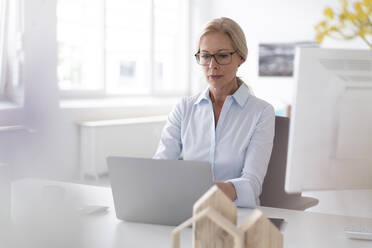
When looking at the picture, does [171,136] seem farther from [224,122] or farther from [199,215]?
[199,215]

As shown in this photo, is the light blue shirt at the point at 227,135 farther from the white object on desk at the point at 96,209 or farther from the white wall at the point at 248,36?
the white wall at the point at 248,36

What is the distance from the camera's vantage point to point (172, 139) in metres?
2.07

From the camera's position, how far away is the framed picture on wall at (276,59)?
6070 mm

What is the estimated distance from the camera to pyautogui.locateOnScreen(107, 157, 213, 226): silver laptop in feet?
4.19

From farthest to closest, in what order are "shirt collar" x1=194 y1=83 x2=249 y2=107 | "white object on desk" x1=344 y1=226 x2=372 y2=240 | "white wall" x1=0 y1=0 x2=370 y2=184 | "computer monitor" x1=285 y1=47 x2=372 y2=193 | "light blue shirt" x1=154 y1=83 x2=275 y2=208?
1. "white wall" x1=0 y1=0 x2=370 y2=184
2. "shirt collar" x1=194 y1=83 x2=249 y2=107
3. "light blue shirt" x1=154 y1=83 x2=275 y2=208
4. "white object on desk" x1=344 y1=226 x2=372 y2=240
5. "computer monitor" x1=285 y1=47 x2=372 y2=193

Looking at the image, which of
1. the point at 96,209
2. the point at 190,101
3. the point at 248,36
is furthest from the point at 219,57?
the point at 248,36

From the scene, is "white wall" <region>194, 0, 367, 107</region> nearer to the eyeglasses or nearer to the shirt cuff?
the eyeglasses

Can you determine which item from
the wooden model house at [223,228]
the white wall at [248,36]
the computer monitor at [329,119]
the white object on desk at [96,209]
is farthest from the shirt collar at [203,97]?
the white wall at [248,36]

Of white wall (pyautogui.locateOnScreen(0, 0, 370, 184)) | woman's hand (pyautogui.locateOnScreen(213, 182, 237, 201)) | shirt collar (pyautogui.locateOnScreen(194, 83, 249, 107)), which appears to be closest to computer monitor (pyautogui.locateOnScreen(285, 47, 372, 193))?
woman's hand (pyautogui.locateOnScreen(213, 182, 237, 201))

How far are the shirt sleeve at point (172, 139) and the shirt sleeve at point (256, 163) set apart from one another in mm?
334

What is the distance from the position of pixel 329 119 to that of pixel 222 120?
0.82m

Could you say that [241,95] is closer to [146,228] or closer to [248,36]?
[146,228]

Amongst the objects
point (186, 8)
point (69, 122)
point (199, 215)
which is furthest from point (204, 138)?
point (186, 8)

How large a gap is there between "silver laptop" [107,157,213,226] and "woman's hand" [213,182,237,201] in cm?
28
